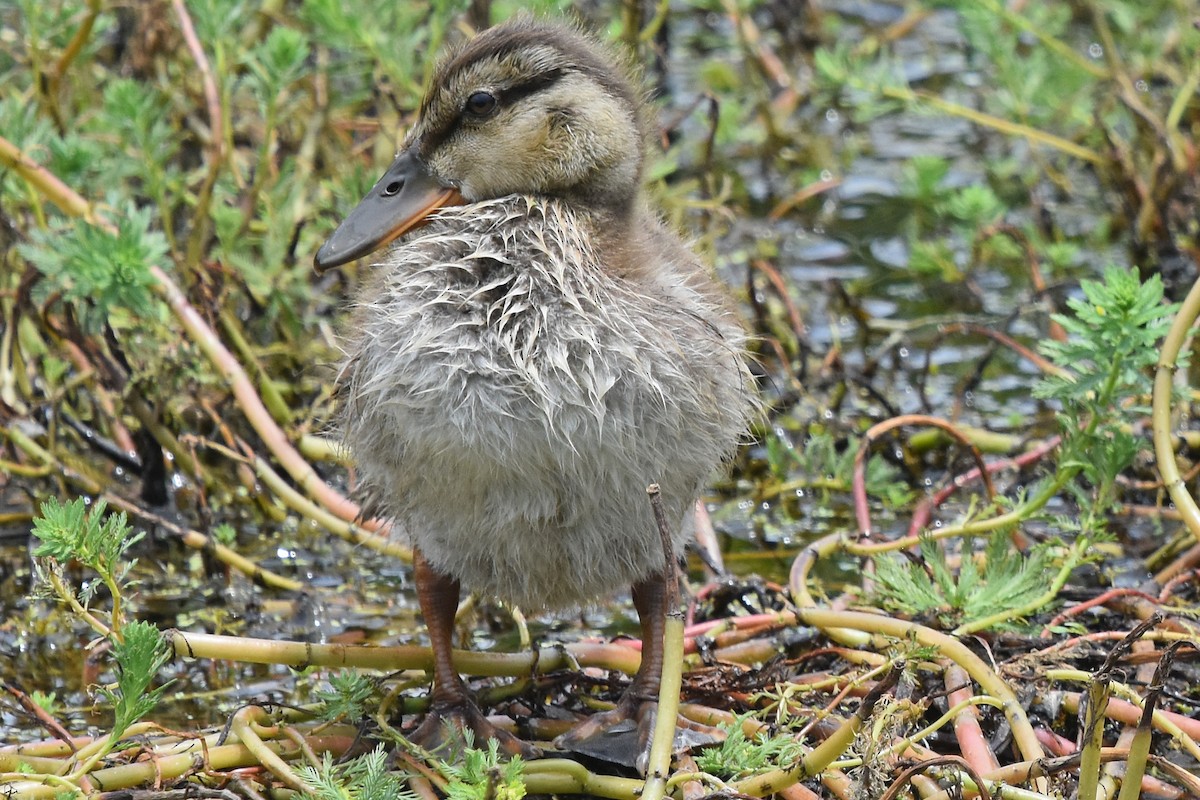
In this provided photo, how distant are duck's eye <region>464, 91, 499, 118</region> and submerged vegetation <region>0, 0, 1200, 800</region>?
858mm

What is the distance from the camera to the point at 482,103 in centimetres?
380

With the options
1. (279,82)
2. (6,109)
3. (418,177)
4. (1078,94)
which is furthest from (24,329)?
(1078,94)

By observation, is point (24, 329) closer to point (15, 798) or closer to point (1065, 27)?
point (15, 798)

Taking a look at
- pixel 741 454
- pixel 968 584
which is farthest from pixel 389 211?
pixel 741 454

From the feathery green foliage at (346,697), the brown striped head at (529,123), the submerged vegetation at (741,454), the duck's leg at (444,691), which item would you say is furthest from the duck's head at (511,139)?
the feathery green foliage at (346,697)

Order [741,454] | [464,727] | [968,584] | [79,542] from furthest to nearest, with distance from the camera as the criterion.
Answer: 1. [741,454]
2. [968,584]
3. [464,727]
4. [79,542]

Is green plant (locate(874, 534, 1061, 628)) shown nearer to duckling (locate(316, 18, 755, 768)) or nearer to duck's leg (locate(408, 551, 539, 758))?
duckling (locate(316, 18, 755, 768))

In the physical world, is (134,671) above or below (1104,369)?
below

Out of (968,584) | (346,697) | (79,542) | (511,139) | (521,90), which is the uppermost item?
(521,90)

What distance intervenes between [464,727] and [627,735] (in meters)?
0.38

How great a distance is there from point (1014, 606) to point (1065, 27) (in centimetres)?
562

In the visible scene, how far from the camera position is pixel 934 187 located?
7.07 m

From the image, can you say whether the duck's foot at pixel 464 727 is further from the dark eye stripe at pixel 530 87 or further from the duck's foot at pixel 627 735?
the dark eye stripe at pixel 530 87

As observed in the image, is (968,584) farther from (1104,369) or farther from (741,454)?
(741,454)
